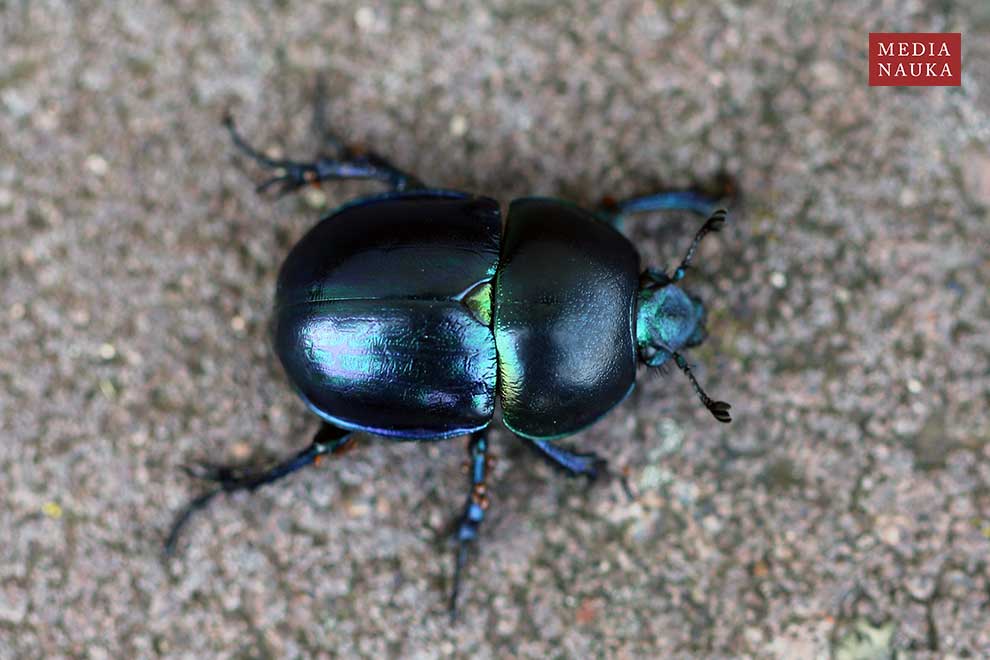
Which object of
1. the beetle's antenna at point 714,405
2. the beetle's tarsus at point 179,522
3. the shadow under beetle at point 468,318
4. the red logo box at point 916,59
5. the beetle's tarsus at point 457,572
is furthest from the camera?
the red logo box at point 916,59

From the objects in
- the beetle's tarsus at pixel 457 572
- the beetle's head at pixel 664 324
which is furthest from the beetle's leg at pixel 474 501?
the beetle's head at pixel 664 324

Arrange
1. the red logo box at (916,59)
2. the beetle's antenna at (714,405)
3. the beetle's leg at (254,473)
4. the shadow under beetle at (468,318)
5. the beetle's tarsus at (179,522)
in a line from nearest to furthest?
the shadow under beetle at (468,318), the beetle's antenna at (714,405), the beetle's leg at (254,473), the beetle's tarsus at (179,522), the red logo box at (916,59)

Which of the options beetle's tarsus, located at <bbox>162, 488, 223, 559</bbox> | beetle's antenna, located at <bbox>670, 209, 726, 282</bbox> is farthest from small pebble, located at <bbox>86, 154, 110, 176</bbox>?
beetle's antenna, located at <bbox>670, 209, 726, 282</bbox>

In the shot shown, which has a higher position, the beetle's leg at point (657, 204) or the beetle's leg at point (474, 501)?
the beetle's leg at point (657, 204)

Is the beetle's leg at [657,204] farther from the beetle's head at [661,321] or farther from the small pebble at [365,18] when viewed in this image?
the small pebble at [365,18]

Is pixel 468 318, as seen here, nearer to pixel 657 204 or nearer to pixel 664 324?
pixel 664 324

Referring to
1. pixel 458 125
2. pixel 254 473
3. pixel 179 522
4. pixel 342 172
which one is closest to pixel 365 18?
pixel 458 125
